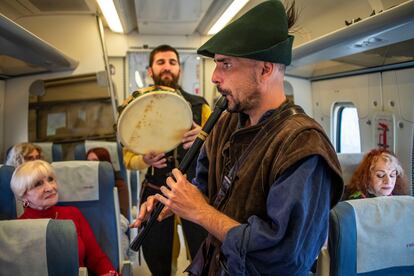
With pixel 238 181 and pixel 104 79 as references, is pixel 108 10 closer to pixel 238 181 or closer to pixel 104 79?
pixel 104 79

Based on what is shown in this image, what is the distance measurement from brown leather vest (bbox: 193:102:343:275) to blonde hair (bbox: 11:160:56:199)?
4.57ft

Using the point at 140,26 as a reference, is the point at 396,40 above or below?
below

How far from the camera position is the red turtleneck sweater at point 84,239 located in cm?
228

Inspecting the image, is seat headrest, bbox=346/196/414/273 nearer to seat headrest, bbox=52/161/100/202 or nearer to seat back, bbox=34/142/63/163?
seat headrest, bbox=52/161/100/202

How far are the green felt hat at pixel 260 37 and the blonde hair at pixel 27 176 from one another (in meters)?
1.60

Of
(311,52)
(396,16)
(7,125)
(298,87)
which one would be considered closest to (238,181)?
(396,16)

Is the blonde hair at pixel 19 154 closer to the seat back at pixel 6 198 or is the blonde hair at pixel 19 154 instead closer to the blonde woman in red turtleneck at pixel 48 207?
the seat back at pixel 6 198

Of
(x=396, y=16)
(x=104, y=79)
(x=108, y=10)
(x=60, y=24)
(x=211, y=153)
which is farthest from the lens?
(x=104, y=79)

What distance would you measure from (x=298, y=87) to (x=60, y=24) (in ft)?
9.23

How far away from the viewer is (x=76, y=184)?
8.34 feet

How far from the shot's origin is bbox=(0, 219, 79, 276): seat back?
1496 mm

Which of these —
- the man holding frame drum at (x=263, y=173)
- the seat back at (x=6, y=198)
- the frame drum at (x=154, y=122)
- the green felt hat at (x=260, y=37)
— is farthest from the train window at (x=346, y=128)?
the seat back at (x=6, y=198)

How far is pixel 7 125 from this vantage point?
176 inches

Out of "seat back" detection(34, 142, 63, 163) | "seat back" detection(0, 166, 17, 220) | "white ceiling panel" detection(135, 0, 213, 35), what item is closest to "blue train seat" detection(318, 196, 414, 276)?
"seat back" detection(0, 166, 17, 220)
